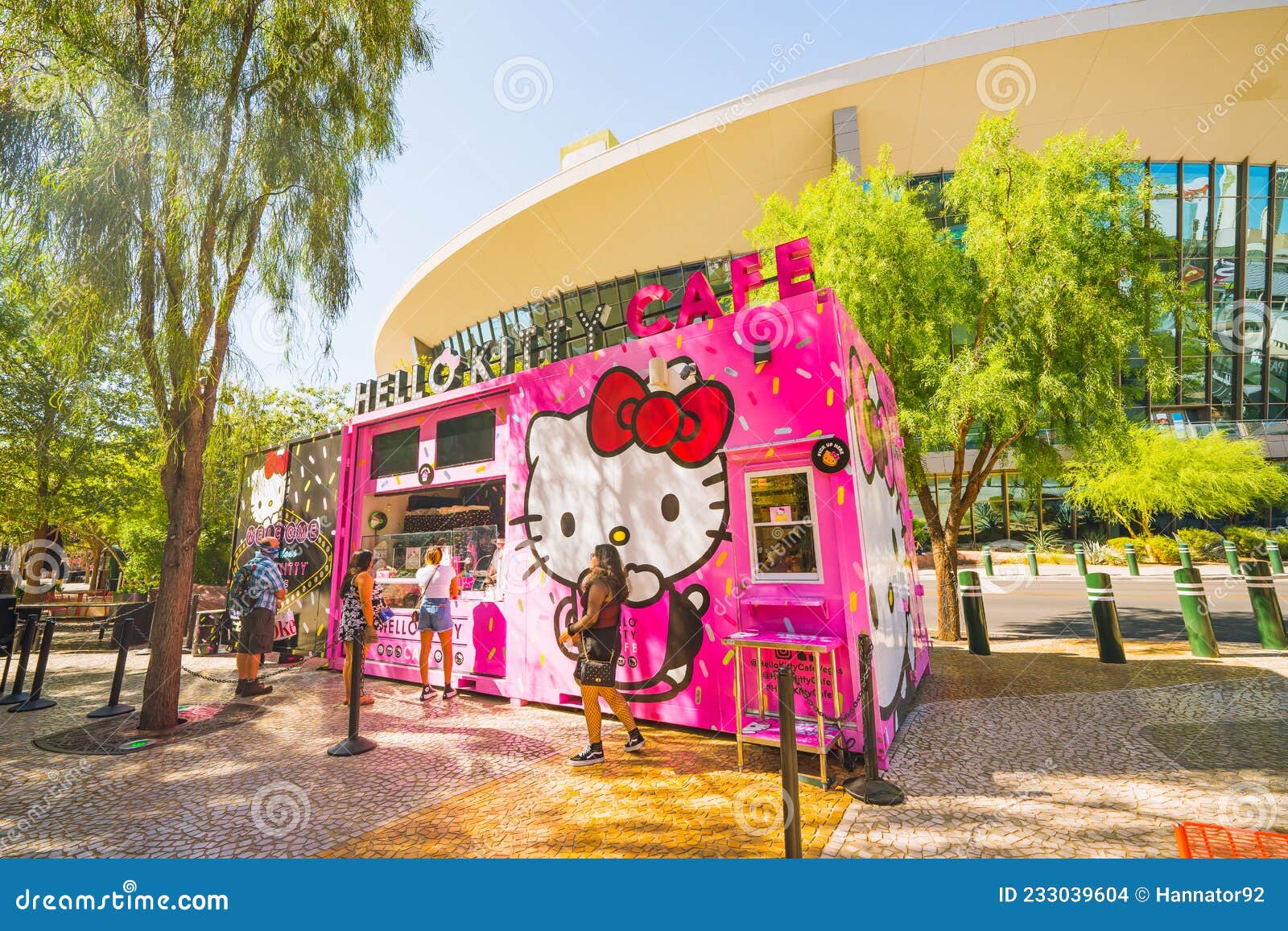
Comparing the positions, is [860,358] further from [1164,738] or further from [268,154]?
[268,154]

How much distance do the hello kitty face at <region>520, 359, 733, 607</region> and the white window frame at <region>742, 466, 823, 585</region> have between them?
0.79ft

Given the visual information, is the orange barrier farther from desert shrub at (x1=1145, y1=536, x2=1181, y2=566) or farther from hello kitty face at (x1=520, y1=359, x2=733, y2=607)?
desert shrub at (x1=1145, y1=536, x2=1181, y2=566)

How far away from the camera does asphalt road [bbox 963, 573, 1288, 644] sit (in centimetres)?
1006

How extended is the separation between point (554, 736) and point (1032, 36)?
1149 inches

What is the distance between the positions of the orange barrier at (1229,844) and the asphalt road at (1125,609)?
29.0ft

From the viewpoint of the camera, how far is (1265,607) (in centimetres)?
811

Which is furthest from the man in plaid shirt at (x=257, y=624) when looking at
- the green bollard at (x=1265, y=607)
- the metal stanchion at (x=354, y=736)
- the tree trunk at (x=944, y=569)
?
the green bollard at (x=1265, y=607)

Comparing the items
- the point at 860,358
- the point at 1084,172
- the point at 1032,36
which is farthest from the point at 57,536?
the point at 1032,36

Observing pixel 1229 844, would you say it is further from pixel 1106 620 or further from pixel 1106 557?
pixel 1106 557

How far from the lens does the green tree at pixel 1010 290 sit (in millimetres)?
8250

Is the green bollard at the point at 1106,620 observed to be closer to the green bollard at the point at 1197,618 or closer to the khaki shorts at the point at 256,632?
the green bollard at the point at 1197,618

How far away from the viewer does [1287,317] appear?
91.4 feet

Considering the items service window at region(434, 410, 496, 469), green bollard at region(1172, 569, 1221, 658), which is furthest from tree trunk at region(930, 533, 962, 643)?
service window at region(434, 410, 496, 469)

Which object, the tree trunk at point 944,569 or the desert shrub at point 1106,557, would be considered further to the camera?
the desert shrub at point 1106,557
